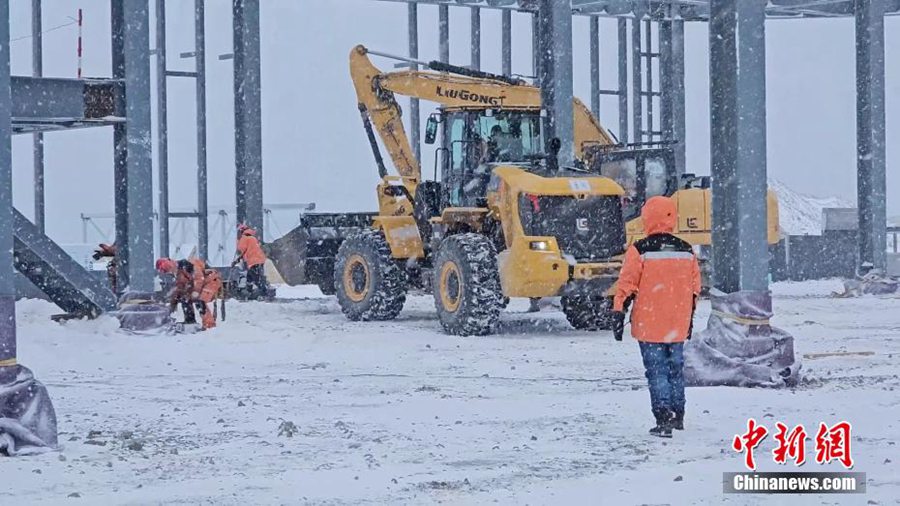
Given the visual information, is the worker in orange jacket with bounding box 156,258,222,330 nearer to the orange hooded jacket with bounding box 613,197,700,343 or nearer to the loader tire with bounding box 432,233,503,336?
the loader tire with bounding box 432,233,503,336

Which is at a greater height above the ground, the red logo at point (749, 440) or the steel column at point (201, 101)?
the steel column at point (201, 101)

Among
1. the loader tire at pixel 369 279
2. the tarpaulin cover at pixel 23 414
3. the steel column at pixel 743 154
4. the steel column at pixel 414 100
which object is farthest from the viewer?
the steel column at pixel 414 100

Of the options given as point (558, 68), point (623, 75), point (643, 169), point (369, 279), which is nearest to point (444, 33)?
point (623, 75)

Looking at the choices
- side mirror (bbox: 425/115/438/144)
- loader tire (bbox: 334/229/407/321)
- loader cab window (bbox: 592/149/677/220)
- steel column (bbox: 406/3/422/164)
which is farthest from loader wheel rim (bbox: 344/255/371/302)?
steel column (bbox: 406/3/422/164)

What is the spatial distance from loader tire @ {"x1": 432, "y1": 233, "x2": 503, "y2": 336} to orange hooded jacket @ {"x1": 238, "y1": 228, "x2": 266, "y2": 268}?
519cm

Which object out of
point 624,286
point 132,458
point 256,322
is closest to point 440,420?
point 624,286

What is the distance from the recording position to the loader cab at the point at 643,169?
25531 mm

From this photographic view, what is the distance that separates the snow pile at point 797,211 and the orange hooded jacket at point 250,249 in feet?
103

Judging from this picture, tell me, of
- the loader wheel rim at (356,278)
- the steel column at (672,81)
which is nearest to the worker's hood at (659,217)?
the loader wheel rim at (356,278)

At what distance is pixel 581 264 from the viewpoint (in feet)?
54.4

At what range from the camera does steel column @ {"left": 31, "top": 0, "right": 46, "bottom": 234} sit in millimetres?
28188

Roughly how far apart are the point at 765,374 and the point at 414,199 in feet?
30.0

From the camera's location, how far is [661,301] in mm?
8953

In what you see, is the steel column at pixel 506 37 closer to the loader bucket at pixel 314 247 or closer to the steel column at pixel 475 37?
the steel column at pixel 475 37
